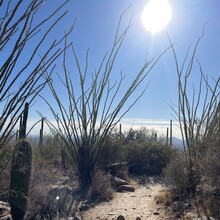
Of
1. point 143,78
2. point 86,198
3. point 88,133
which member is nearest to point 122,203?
point 86,198

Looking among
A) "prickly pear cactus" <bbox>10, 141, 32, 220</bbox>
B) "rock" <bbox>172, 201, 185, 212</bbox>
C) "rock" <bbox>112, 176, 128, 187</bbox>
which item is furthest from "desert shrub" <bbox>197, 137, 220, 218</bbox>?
"rock" <bbox>112, 176, 128, 187</bbox>

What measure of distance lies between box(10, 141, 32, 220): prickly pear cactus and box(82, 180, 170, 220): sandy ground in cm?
135

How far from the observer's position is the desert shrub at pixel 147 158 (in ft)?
47.6

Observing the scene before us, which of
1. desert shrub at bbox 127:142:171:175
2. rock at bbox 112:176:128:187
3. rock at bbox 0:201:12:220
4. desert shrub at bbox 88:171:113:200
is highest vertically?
desert shrub at bbox 127:142:171:175

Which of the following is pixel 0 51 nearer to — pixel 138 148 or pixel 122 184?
pixel 122 184

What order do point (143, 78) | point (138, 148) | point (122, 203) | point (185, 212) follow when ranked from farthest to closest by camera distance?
point (138, 148), point (143, 78), point (122, 203), point (185, 212)

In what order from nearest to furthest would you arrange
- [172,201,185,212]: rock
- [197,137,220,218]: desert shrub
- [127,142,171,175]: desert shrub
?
1. [197,137,220,218]: desert shrub
2. [172,201,185,212]: rock
3. [127,142,171,175]: desert shrub

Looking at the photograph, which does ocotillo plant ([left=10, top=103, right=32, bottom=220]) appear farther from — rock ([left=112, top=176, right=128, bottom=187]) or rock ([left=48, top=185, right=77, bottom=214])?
rock ([left=112, top=176, right=128, bottom=187])

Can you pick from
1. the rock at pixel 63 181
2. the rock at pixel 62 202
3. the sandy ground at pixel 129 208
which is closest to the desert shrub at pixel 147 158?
the rock at pixel 63 181

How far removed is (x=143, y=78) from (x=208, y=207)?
475 cm

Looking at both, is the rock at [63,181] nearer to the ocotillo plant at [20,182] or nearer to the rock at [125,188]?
the rock at [125,188]

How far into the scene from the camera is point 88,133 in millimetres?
10664

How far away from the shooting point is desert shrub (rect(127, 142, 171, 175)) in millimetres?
14516

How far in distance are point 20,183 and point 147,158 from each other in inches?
347
